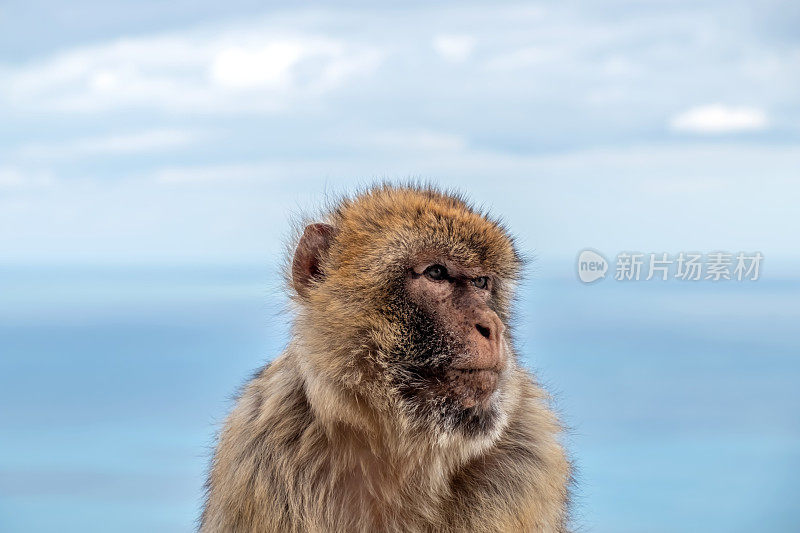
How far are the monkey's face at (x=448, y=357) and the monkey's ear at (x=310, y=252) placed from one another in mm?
289

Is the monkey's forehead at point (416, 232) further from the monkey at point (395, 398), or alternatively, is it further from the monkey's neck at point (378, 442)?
the monkey's neck at point (378, 442)

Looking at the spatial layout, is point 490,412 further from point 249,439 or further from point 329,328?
point 249,439

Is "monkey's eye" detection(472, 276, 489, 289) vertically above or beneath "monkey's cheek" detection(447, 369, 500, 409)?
above

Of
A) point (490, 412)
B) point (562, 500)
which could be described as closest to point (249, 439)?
point (490, 412)

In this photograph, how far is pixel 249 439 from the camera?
271 centimetres

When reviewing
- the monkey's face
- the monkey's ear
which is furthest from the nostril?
the monkey's ear

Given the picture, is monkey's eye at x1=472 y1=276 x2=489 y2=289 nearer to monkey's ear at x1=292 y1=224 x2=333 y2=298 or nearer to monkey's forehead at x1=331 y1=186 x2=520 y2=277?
monkey's forehead at x1=331 y1=186 x2=520 y2=277

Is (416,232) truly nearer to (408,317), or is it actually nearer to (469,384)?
(408,317)

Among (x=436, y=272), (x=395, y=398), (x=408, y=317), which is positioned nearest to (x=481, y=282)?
(x=436, y=272)

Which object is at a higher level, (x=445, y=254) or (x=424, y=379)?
(x=445, y=254)

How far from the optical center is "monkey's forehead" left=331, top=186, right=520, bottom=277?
2.60 meters

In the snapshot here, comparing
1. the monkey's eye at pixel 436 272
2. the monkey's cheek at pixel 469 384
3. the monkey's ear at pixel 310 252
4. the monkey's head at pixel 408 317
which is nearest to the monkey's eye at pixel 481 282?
the monkey's head at pixel 408 317

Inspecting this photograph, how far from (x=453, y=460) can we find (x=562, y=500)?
49 centimetres

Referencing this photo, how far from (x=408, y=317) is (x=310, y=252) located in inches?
14.1
